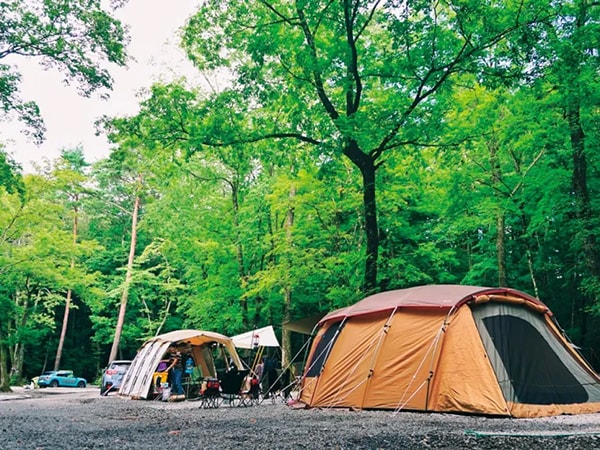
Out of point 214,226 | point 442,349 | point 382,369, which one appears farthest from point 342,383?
point 214,226

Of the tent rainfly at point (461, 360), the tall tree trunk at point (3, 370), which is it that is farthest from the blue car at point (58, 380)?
the tent rainfly at point (461, 360)

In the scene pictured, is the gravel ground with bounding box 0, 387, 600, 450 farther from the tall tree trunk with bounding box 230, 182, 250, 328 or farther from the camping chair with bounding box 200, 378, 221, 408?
the tall tree trunk with bounding box 230, 182, 250, 328

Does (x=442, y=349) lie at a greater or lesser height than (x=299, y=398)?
greater

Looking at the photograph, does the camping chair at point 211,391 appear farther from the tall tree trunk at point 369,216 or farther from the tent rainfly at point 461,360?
the tall tree trunk at point 369,216

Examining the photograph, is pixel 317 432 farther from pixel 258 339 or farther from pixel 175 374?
pixel 258 339

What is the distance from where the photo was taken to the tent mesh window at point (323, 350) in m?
9.78

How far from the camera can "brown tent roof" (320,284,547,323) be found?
8295mm

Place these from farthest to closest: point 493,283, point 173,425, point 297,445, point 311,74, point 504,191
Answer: point 493,283 → point 504,191 → point 311,74 → point 173,425 → point 297,445

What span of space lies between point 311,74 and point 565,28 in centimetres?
589

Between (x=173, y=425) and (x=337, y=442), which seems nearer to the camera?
(x=337, y=442)

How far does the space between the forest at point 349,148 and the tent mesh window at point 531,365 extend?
4211 mm

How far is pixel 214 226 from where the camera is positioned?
2286cm

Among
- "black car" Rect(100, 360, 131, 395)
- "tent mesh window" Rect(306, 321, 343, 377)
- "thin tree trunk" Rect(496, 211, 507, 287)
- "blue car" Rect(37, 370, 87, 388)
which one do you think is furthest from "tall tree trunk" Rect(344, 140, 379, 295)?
"blue car" Rect(37, 370, 87, 388)

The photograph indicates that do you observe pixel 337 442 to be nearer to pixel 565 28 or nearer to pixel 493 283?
pixel 565 28
